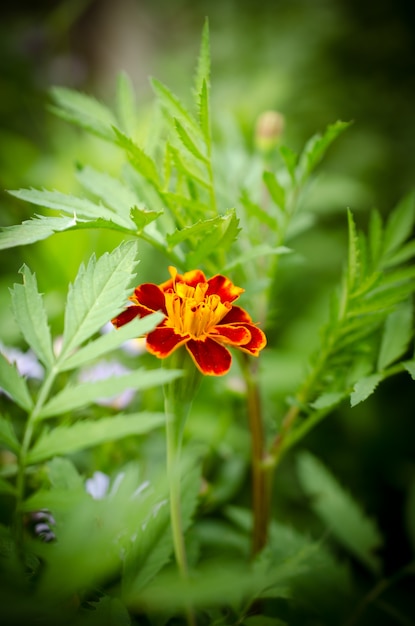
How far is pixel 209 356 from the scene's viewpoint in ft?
1.11

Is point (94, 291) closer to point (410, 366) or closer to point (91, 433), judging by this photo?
point (91, 433)

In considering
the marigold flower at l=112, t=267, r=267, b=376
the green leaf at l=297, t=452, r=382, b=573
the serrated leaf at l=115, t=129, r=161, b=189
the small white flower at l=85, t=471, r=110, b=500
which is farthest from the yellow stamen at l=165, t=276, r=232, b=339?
the green leaf at l=297, t=452, r=382, b=573

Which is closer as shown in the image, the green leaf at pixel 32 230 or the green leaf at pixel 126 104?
the green leaf at pixel 32 230

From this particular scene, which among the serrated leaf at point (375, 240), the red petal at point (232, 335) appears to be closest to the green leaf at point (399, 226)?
the serrated leaf at point (375, 240)

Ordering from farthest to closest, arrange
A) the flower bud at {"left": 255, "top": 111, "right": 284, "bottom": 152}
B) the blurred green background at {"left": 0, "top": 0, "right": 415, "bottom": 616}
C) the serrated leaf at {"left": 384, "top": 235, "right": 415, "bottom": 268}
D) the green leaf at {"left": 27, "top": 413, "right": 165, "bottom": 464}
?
the blurred green background at {"left": 0, "top": 0, "right": 415, "bottom": 616} < the flower bud at {"left": 255, "top": 111, "right": 284, "bottom": 152} < the serrated leaf at {"left": 384, "top": 235, "right": 415, "bottom": 268} < the green leaf at {"left": 27, "top": 413, "right": 165, "bottom": 464}

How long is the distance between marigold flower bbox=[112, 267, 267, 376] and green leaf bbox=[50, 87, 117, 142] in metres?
0.16

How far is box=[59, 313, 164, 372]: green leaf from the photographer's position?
0.91ft

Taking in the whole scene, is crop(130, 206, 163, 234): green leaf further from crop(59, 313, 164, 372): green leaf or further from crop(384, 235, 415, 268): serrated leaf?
crop(384, 235, 415, 268): serrated leaf

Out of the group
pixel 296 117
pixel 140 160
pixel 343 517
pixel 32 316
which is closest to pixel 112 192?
pixel 140 160

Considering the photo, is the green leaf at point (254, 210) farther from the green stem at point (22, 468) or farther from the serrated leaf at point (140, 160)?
the green stem at point (22, 468)

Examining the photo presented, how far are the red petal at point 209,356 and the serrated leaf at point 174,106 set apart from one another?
0.53ft

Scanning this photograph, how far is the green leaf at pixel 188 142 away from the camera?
36 centimetres

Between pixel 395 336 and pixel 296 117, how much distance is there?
3.41 feet

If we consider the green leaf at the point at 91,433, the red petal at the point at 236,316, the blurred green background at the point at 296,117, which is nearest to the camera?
the green leaf at the point at 91,433
